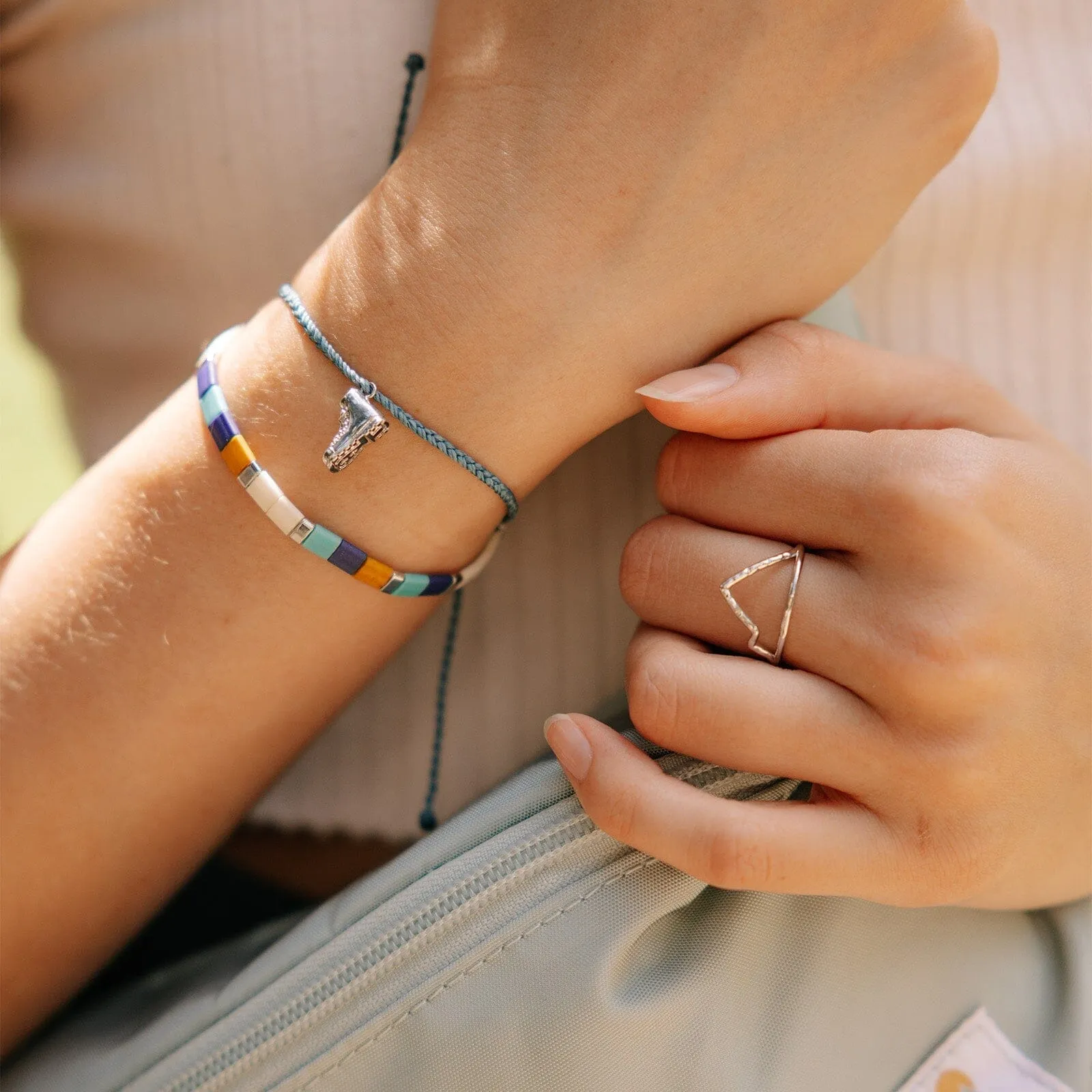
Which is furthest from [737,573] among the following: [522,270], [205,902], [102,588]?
[205,902]

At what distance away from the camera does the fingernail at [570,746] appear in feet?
2.24

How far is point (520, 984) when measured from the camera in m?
0.68

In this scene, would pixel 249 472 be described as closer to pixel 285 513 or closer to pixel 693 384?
pixel 285 513

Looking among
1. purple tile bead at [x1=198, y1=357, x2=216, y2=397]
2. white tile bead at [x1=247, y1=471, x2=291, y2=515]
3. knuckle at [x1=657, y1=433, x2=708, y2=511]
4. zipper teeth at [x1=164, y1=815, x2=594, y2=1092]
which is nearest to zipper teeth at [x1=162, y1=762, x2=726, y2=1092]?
zipper teeth at [x1=164, y1=815, x2=594, y2=1092]

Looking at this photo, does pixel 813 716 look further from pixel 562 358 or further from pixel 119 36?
pixel 119 36

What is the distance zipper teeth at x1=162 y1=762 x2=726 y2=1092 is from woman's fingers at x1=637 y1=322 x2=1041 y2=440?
0.26 meters

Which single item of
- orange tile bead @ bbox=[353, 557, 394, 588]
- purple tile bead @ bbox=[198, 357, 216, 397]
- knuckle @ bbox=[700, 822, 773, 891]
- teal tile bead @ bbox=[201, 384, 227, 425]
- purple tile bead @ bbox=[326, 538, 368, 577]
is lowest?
knuckle @ bbox=[700, 822, 773, 891]

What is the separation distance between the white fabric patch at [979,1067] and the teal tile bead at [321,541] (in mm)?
622

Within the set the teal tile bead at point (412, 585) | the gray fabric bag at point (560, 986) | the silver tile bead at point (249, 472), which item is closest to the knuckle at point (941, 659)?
the gray fabric bag at point (560, 986)

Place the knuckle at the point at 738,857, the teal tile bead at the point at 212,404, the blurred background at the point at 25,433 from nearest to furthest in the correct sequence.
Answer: the knuckle at the point at 738,857
the teal tile bead at the point at 212,404
the blurred background at the point at 25,433

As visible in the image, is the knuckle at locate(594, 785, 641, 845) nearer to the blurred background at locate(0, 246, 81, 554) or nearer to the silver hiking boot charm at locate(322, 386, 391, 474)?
the silver hiking boot charm at locate(322, 386, 391, 474)

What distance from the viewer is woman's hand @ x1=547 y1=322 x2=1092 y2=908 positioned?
25.4 inches

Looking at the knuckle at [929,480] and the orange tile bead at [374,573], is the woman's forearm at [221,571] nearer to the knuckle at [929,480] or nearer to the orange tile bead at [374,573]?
the orange tile bead at [374,573]

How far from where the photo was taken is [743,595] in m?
0.69
